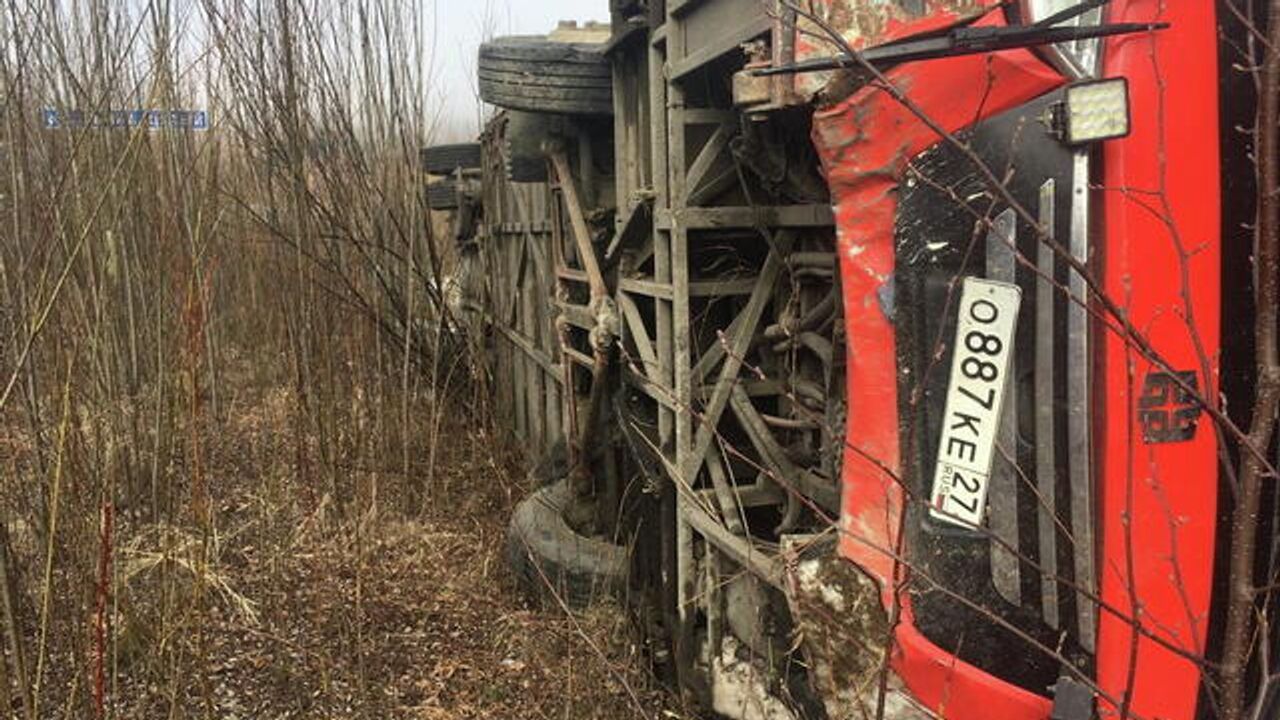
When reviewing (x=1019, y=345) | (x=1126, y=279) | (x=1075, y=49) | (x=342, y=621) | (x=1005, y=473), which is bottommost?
(x=342, y=621)

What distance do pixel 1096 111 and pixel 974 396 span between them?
55cm

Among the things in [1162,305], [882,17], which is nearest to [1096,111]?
[1162,305]

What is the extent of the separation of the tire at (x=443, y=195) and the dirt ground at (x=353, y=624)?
3335 mm

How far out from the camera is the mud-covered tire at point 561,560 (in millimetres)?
4324

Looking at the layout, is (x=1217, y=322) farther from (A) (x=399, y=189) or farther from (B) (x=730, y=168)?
(A) (x=399, y=189)

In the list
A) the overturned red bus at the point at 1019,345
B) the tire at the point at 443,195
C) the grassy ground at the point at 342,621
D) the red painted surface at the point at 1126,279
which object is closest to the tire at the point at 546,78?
the overturned red bus at the point at 1019,345

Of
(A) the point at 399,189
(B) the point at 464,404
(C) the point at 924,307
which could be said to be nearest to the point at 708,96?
(C) the point at 924,307

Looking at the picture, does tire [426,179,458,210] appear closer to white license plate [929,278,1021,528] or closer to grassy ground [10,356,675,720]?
grassy ground [10,356,675,720]

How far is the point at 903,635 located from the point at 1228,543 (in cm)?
62

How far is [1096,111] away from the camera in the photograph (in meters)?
1.63

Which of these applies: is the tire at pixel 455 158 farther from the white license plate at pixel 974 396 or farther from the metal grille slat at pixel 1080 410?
the metal grille slat at pixel 1080 410

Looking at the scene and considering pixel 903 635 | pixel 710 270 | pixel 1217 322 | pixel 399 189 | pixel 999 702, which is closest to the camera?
pixel 1217 322

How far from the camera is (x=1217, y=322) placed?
5.43 feet

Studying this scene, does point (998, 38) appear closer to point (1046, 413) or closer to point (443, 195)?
point (1046, 413)
